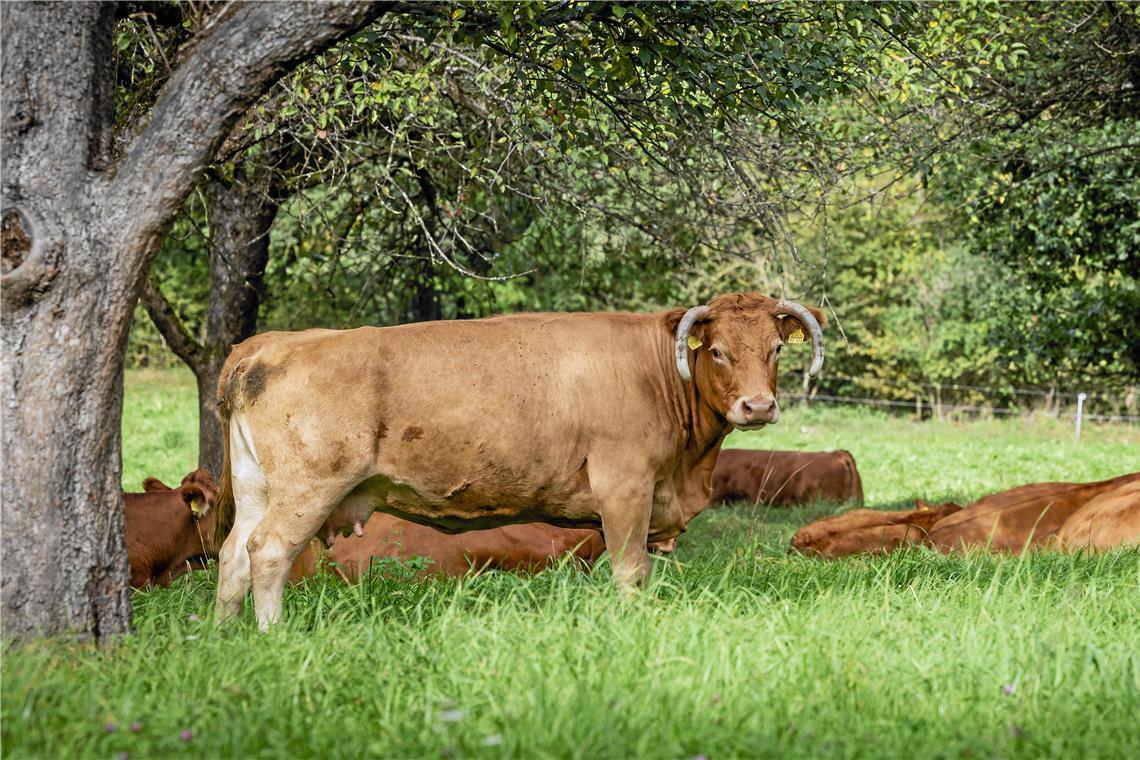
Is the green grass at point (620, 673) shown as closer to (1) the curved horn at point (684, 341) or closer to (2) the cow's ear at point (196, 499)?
(1) the curved horn at point (684, 341)

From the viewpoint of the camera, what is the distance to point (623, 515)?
6266mm

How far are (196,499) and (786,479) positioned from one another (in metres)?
7.30

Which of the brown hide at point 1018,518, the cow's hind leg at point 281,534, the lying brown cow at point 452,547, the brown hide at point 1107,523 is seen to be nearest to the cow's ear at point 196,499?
the lying brown cow at point 452,547

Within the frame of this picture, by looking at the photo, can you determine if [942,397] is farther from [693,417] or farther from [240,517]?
[240,517]

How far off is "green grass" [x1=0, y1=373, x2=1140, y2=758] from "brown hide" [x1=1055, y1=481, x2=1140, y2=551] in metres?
1.13

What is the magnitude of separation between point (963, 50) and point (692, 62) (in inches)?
177

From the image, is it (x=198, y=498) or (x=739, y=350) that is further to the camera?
(x=198, y=498)

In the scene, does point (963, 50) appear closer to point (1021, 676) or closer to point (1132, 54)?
Answer: point (1132, 54)

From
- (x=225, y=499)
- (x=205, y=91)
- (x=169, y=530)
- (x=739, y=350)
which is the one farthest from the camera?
(x=169, y=530)

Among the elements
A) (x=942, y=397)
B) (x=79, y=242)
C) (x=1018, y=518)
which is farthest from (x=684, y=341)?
(x=942, y=397)

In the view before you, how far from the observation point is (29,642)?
465 centimetres

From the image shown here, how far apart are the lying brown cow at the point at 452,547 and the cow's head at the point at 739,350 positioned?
4.98 feet

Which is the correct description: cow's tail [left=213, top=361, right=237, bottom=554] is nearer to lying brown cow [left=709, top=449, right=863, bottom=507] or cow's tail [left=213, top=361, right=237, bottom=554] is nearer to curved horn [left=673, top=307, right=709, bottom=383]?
curved horn [left=673, top=307, right=709, bottom=383]

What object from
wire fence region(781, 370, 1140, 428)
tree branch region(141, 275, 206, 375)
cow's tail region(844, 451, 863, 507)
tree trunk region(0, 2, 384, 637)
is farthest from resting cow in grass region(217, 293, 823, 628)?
wire fence region(781, 370, 1140, 428)
